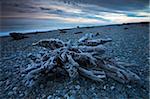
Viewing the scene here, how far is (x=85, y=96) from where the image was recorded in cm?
258

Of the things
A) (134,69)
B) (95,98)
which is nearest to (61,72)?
(95,98)

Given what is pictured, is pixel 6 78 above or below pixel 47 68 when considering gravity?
below

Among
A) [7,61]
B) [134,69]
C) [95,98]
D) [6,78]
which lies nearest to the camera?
[95,98]

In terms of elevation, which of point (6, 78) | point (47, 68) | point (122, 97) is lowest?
point (122, 97)

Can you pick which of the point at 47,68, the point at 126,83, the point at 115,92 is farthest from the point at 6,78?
the point at 126,83

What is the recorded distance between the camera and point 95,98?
2549 millimetres

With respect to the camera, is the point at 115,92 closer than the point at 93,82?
Yes

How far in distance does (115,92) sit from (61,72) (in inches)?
39.0

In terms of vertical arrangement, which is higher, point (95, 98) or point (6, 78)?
point (6, 78)

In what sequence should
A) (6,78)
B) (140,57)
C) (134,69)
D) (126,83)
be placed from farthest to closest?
(140,57), (134,69), (6,78), (126,83)

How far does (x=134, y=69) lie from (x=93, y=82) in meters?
1.15

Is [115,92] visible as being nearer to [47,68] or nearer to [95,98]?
[95,98]

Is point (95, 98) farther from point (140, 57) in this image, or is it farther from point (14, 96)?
point (140, 57)

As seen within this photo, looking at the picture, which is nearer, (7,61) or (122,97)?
(122,97)
